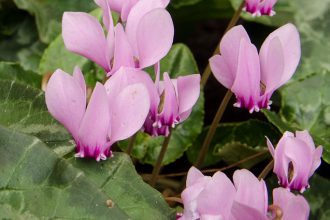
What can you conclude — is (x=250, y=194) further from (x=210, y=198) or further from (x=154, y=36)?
(x=154, y=36)

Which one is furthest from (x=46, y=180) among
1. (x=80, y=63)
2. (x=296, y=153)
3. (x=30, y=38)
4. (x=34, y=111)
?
(x=30, y=38)

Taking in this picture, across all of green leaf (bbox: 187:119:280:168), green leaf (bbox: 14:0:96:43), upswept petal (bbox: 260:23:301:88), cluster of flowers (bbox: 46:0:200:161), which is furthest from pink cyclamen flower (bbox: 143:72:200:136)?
green leaf (bbox: 14:0:96:43)

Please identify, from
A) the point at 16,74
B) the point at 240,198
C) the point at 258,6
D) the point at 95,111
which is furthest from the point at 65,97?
the point at 16,74

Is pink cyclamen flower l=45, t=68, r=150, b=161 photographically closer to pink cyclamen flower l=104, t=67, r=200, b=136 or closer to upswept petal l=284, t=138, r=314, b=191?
pink cyclamen flower l=104, t=67, r=200, b=136

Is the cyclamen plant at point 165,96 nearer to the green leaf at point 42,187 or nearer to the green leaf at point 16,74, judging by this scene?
the green leaf at point 42,187

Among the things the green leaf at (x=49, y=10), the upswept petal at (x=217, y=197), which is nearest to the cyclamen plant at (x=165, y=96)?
the upswept petal at (x=217, y=197)

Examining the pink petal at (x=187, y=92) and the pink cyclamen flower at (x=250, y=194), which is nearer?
the pink cyclamen flower at (x=250, y=194)

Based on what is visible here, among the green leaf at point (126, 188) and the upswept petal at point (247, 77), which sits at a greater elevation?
the upswept petal at point (247, 77)
